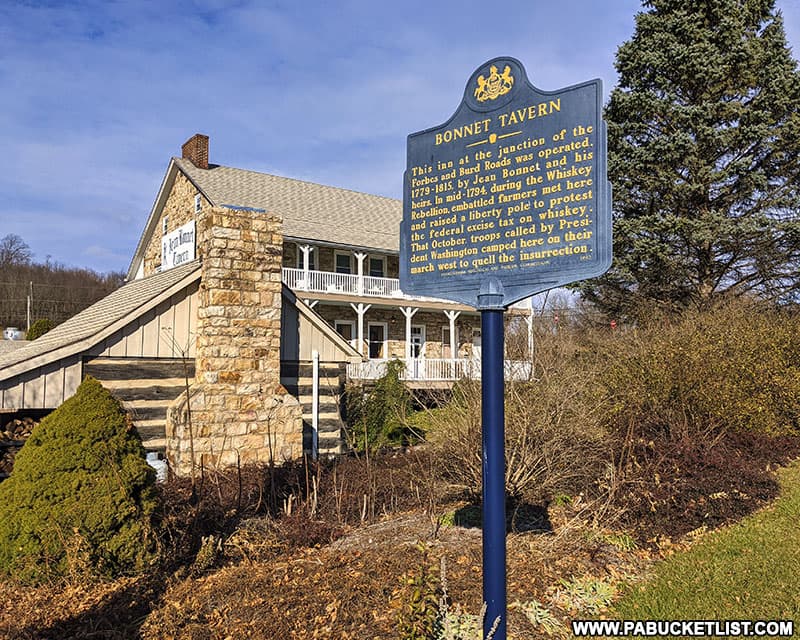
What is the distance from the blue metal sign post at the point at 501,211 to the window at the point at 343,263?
2285 centimetres

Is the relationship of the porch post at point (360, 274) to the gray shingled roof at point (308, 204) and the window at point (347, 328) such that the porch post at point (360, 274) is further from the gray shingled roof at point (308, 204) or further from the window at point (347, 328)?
the window at point (347, 328)

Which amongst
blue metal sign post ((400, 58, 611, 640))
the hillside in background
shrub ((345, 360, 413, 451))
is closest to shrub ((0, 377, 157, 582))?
blue metal sign post ((400, 58, 611, 640))

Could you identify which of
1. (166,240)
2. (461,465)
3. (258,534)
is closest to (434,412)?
(461,465)

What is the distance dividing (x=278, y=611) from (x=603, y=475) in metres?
4.85

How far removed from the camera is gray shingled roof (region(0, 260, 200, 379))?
27.7ft

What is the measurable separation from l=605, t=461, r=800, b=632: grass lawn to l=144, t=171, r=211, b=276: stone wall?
21512mm

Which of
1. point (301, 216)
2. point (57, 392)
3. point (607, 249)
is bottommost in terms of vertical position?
point (57, 392)

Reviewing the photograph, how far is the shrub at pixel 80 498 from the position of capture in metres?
5.24

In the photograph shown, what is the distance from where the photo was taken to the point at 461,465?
27.2ft

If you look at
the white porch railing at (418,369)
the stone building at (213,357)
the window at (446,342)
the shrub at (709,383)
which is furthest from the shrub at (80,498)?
the window at (446,342)

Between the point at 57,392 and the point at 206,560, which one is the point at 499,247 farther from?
the point at 57,392

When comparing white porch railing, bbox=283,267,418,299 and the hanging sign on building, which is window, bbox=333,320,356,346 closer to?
white porch railing, bbox=283,267,418,299

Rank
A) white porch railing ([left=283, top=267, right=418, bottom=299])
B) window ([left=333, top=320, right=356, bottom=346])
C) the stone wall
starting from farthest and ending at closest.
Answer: window ([left=333, top=320, right=356, bottom=346])
the stone wall
white porch railing ([left=283, top=267, right=418, bottom=299])

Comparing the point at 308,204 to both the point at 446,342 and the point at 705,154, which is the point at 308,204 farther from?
the point at 705,154
